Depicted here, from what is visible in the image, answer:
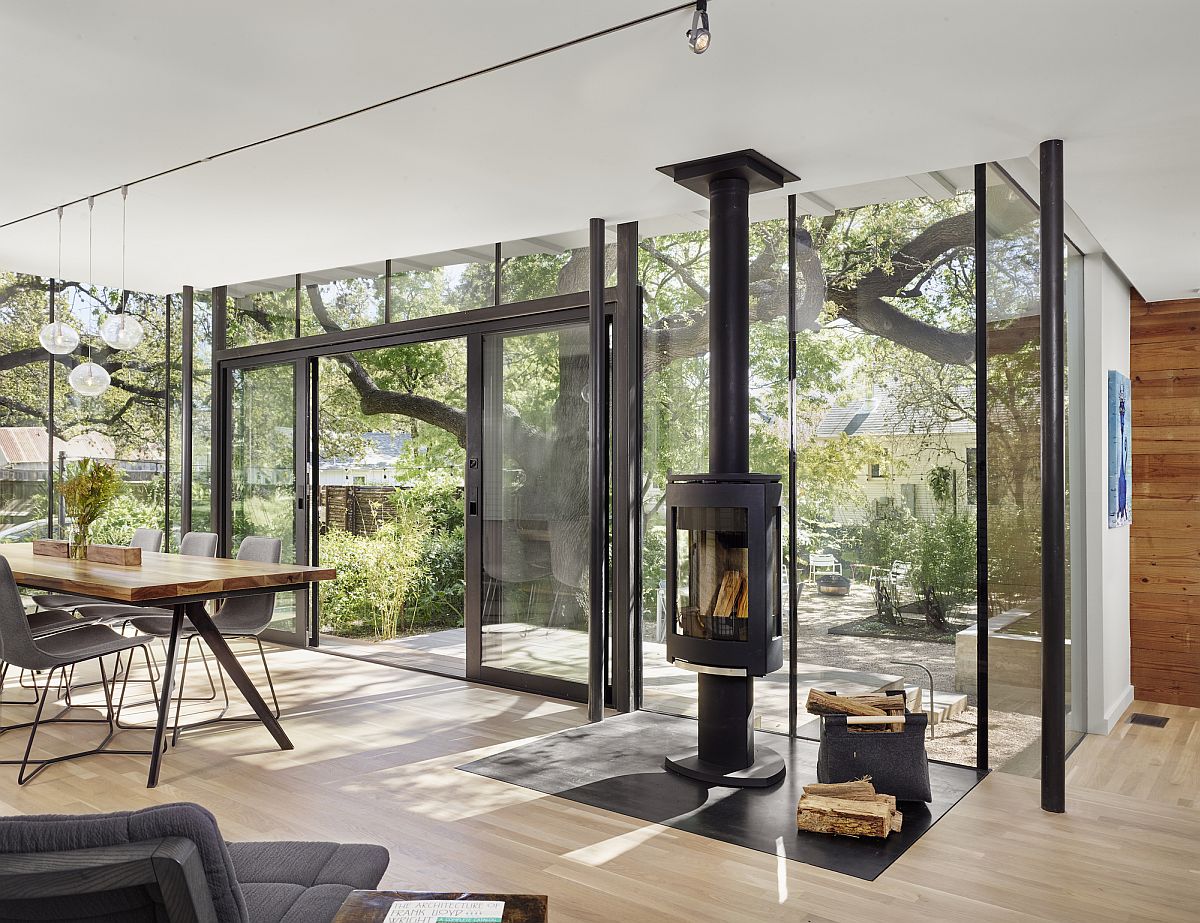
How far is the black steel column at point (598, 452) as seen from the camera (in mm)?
4680

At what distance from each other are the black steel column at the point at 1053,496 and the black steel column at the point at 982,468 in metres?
0.47

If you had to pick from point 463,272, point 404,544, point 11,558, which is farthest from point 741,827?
point 404,544

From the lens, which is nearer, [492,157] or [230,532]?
[492,157]

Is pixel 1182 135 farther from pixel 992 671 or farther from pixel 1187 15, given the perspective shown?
pixel 992 671

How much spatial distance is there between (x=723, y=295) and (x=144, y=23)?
2256 millimetres

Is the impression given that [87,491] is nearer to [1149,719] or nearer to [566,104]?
[566,104]

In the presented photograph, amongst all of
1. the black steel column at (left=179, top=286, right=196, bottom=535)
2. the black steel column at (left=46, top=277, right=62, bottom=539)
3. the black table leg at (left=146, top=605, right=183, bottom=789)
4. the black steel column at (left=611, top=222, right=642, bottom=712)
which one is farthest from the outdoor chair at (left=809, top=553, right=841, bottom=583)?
the black steel column at (left=46, top=277, right=62, bottom=539)

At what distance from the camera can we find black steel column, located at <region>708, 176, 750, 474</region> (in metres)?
3.84

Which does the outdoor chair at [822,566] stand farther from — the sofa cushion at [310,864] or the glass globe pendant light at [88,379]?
the glass globe pendant light at [88,379]

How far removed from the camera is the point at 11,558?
4914 millimetres

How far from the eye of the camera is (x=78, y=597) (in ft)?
17.2

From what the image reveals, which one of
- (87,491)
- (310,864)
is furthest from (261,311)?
(310,864)

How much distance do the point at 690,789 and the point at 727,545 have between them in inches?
37.5

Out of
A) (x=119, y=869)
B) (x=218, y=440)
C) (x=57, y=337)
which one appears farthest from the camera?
(x=218, y=440)
